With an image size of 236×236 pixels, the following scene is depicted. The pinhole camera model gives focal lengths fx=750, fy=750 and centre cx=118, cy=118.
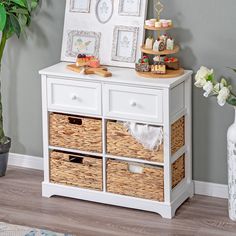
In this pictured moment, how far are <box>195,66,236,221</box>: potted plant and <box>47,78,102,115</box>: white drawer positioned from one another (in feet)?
1.94

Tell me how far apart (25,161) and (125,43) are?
117 centimetres

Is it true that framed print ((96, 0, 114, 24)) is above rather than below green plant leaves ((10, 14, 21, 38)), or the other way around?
above

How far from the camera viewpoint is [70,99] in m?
4.30

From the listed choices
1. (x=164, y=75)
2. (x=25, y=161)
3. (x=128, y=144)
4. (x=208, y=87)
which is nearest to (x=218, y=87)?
(x=208, y=87)

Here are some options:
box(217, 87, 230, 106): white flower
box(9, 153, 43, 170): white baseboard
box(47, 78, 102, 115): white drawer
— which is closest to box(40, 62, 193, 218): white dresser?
box(47, 78, 102, 115): white drawer

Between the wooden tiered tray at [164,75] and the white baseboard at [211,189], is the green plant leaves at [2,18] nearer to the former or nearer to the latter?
the wooden tiered tray at [164,75]

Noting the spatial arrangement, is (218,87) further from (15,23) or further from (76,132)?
(15,23)

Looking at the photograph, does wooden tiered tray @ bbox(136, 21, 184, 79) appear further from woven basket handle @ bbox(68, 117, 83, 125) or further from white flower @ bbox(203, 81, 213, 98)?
woven basket handle @ bbox(68, 117, 83, 125)

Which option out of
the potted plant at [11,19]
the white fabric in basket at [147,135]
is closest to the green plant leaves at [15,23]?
the potted plant at [11,19]

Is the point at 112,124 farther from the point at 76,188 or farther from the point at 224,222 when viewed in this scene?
the point at 224,222

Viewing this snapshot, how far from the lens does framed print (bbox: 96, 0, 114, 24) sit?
4.39 m

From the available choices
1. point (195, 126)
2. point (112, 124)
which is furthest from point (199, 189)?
point (112, 124)

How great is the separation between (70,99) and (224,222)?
111cm

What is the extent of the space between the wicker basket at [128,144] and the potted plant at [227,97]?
0.32 metres
